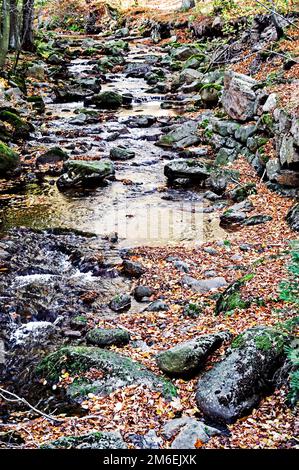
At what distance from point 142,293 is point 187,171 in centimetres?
631

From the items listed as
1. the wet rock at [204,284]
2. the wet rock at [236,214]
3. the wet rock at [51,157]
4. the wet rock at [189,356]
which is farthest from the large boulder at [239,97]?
the wet rock at [189,356]

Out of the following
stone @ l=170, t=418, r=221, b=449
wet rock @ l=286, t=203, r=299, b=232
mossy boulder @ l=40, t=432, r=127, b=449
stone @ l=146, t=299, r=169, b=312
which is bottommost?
stone @ l=146, t=299, r=169, b=312

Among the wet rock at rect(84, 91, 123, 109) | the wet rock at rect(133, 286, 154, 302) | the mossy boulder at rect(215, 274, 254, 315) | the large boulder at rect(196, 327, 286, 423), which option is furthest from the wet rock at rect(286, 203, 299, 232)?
the wet rock at rect(84, 91, 123, 109)

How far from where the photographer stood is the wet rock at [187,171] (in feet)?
44.4

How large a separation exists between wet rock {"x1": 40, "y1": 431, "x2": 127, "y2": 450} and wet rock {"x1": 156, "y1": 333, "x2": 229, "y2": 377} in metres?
1.35

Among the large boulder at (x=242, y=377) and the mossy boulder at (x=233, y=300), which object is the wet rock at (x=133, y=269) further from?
the large boulder at (x=242, y=377)

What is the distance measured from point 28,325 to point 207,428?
3748 millimetres

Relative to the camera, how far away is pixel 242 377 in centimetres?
492

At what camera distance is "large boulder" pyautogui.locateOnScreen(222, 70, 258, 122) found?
15.1 m

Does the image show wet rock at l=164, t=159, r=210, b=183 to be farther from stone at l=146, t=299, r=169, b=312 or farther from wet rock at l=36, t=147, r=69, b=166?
stone at l=146, t=299, r=169, b=312

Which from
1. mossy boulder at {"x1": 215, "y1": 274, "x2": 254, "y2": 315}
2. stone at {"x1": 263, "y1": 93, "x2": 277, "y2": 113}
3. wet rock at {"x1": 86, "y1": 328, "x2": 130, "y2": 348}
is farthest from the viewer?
stone at {"x1": 263, "y1": 93, "x2": 277, "y2": 113}

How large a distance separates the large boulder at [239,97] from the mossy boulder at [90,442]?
12.8 metres

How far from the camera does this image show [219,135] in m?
16.3
